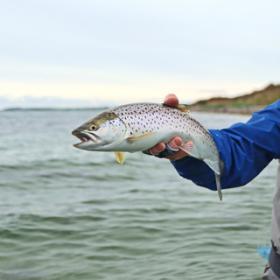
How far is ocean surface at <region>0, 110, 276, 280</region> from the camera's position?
7.64m

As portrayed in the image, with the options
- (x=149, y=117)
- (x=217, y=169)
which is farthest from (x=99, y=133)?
(x=217, y=169)

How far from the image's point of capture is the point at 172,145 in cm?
353

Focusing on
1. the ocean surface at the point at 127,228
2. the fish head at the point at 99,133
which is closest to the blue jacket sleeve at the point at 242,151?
the fish head at the point at 99,133

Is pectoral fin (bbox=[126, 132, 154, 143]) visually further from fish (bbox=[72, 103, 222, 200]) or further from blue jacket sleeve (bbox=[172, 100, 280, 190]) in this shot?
blue jacket sleeve (bbox=[172, 100, 280, 190])

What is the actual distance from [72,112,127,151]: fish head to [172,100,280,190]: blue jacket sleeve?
74 cm

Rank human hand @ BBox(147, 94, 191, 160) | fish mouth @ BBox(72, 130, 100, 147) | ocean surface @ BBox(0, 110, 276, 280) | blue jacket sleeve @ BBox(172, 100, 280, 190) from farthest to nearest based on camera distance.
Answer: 1. ocean surface @ BBox(0, 110, 276, 280)
2. blue jacket sleeve @ BBox(172, 100, 280, 190)
3. human hand @ BBox(147, 94, 191, 160)
4. fish mouth @ BBox(72, 130, 100, 147)

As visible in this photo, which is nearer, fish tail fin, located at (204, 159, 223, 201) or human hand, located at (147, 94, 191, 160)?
human hand, located at (147, 94, 191, 160)

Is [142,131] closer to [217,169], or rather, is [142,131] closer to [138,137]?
[138,137]

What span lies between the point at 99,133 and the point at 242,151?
1.18 m

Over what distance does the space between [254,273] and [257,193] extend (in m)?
6.59

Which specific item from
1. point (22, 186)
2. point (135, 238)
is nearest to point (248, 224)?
point (135, 238)

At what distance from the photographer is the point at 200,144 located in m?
3.71

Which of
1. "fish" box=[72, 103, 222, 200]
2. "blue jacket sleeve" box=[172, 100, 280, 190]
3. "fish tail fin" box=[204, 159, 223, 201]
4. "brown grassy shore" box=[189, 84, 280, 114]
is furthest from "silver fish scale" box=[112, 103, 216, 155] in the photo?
"brown grassy shore" box=[189, 84, 280, 114]

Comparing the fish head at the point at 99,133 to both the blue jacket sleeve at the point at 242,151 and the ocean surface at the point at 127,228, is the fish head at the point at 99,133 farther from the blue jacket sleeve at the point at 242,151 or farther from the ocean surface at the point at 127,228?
the ocean surface at the point at 127,228
